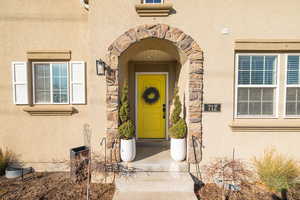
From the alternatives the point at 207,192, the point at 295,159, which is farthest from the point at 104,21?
the point at 295,159

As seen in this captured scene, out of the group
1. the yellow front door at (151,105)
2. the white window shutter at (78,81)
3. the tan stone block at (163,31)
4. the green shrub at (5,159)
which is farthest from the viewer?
the yellow front door at (151,105)

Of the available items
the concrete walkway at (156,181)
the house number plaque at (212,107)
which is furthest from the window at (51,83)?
the house number plaque at (212,107)

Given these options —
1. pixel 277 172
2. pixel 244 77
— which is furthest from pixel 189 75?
pixel 277 172

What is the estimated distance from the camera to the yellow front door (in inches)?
205

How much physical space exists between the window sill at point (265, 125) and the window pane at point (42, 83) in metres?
4.81

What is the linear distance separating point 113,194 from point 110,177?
1.33 ft

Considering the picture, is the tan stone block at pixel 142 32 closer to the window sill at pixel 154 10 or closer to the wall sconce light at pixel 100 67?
the window sill at pixel 154 10

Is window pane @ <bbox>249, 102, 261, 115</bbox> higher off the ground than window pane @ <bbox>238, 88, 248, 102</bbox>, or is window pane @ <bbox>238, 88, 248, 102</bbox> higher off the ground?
window pane @ <bbox>238, 88, 248, 102</bbox>

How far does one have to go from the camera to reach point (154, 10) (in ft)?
11.2

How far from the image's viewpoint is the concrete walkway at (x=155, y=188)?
3.01 meters

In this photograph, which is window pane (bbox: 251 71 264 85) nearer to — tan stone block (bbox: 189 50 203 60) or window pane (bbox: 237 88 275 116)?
window pane (bbox: 237 88 275 116)

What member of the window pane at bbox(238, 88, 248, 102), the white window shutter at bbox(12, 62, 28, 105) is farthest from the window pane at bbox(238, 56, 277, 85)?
the white window shutter at bbox(12, 62, 28, 105)

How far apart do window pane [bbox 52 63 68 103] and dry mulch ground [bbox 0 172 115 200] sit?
6.56 feet

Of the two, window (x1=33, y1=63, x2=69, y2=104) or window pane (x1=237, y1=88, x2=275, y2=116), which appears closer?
window pane (x1=237, y1=88, x2=275, y2=116)
